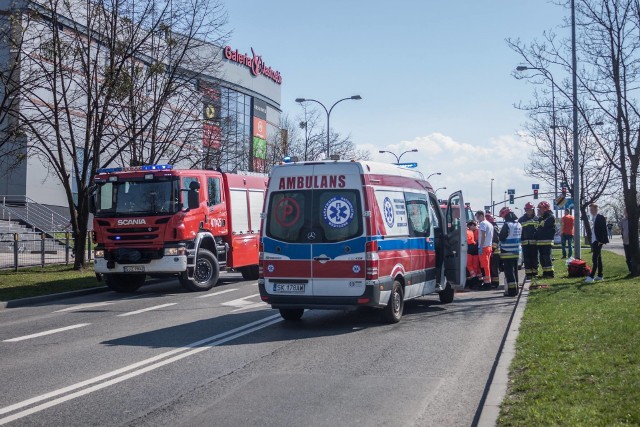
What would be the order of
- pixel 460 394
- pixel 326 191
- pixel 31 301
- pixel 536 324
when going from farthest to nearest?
pixel 31 301, pixel 326 191, pixel 536 324, pixel 460 394

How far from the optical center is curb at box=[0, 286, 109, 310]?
16703 millimetres

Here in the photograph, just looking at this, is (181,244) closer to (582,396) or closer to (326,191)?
(326,191)

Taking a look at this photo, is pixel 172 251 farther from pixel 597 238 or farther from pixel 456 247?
pixel 597 238

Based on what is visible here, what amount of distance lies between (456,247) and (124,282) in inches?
364

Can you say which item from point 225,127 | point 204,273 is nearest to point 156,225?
point 204,273

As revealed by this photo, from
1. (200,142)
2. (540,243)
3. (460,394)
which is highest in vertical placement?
(200,142)

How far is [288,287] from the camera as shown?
39.7 feet

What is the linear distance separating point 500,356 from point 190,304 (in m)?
8.75

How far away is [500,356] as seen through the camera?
8812 millimetres

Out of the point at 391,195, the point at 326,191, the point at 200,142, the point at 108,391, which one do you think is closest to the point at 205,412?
the point at 108,391

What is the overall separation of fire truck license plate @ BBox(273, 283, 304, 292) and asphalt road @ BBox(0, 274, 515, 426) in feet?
2.03

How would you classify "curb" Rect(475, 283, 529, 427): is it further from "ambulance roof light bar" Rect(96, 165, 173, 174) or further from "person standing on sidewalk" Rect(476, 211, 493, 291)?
"ambulance roof light bar" Rect(96, 165, 173, 174)

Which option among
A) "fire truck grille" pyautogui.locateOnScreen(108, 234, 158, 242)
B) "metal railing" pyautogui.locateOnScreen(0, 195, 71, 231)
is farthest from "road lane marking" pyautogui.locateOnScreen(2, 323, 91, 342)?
"metal railing" pyautogui.locateOnScreen(0, 195, 71, 231)

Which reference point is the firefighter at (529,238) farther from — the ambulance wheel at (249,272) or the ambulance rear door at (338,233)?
→ the ambulance wheel at (249,272)
